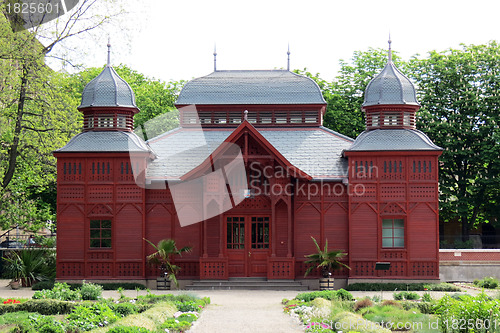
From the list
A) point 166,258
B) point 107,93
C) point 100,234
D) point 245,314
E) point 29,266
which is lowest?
point 245,314

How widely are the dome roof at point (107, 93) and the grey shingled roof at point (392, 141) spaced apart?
337 inches

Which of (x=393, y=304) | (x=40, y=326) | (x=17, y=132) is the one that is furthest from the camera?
(x=17, y=132)

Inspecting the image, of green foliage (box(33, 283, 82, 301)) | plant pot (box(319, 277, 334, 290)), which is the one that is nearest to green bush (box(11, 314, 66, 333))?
green foliage (box(33, 283, 82, 301))

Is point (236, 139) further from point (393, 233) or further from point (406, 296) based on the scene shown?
point (406, 296)

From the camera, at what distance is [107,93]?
2520 cm

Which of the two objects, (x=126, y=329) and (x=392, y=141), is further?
(x=392, y=141)

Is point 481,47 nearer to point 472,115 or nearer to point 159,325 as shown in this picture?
point 472,115

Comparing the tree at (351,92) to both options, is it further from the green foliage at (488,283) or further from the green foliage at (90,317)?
the green foliage at (90,317)

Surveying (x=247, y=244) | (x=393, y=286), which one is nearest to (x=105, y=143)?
(x=247, y=244)

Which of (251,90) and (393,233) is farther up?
(251,90)

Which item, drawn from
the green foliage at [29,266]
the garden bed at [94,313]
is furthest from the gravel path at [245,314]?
the green foliage at [29,266]

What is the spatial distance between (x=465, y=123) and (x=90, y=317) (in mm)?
26651

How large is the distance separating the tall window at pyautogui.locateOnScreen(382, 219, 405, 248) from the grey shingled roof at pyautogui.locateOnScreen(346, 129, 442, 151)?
2.63 m

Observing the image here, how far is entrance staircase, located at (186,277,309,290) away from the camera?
927 inches
